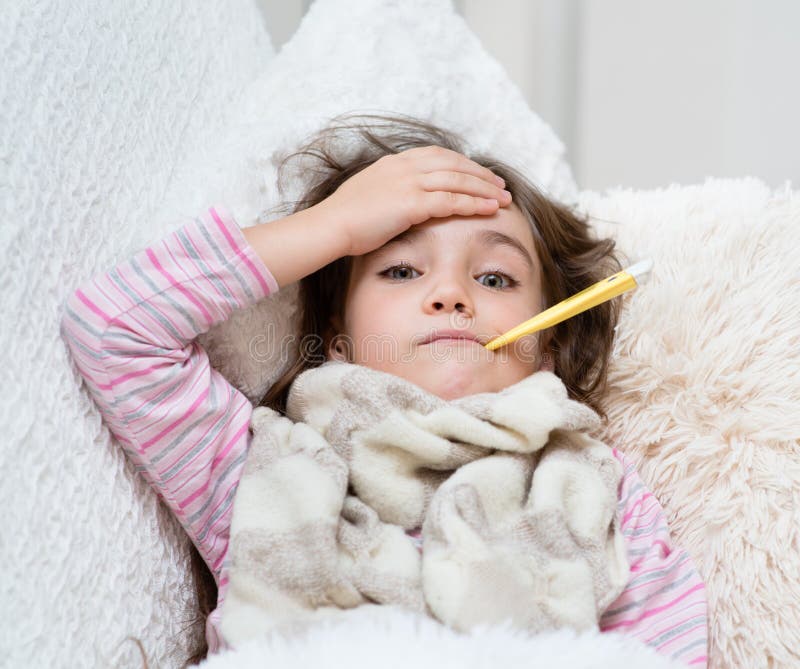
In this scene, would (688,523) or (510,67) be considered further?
(510,67)

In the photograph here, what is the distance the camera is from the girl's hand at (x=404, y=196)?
0.81 metres

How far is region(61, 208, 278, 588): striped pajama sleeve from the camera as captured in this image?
2.22 feet

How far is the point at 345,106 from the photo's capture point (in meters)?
0.92

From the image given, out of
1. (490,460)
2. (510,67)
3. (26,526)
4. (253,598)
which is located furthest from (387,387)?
(510,67)

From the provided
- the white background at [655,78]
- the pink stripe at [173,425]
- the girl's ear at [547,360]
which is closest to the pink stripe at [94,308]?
the pink stripe at [173,425]

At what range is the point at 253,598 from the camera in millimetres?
672

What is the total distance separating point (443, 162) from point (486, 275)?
128 mm

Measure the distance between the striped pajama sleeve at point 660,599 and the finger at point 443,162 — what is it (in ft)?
1.28

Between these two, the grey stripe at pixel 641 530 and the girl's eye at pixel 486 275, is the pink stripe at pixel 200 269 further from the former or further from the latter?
the grey stripe at pixel 641 530

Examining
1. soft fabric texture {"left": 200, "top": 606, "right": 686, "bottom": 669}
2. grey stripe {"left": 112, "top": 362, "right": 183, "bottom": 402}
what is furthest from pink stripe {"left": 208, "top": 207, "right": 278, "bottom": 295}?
soft fabric texture {"left": 200, "top": 606, "right": 686, "bottom": 669}

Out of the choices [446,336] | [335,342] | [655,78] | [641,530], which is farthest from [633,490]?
[655,78]

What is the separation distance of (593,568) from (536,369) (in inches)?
10.9

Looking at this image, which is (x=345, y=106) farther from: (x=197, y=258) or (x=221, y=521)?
(x=221, y=521)

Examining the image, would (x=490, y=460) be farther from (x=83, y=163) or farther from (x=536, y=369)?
(x=83, y=163)
